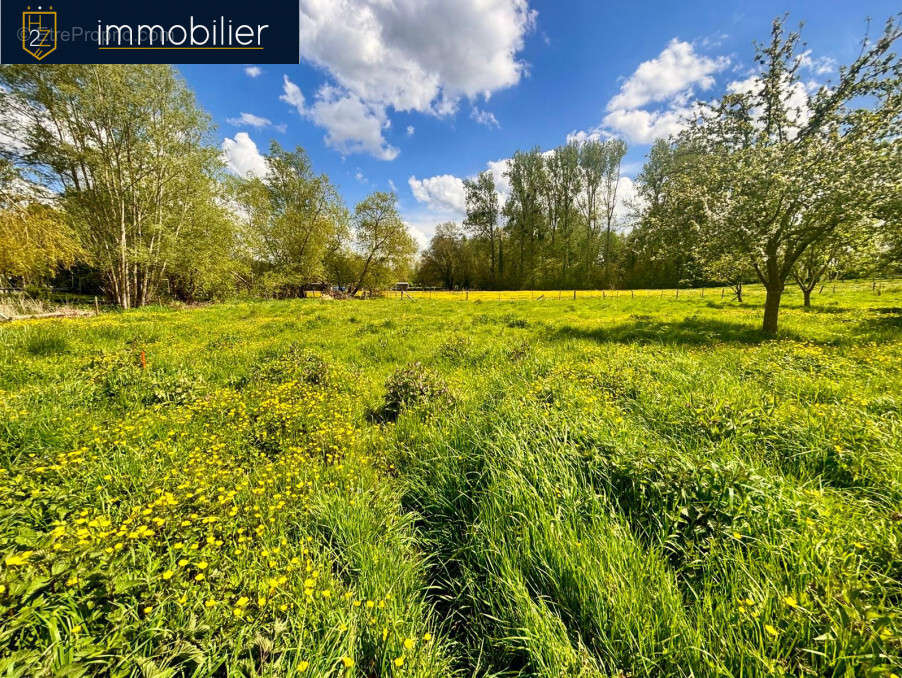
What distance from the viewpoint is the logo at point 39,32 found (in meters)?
15.2

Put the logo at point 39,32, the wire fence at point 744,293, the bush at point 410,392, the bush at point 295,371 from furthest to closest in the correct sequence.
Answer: the wire fence at point 744,293 < the logo at point 39,32 < the bush at point 295,371 < the bush at point 410,392

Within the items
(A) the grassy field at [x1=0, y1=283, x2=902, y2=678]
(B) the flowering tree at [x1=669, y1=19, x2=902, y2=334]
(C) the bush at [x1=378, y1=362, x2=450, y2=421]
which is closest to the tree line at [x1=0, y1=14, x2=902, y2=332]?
(B) the flowering tree at [x1=669, y1=19, x2=902, y2=334]

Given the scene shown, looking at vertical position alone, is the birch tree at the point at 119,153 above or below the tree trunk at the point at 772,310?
above

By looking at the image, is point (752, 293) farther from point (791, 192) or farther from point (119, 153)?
point (119, 153)

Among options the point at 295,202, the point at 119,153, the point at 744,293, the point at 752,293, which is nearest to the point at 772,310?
→ the point at 752,293

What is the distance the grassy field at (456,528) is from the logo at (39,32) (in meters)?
22.8

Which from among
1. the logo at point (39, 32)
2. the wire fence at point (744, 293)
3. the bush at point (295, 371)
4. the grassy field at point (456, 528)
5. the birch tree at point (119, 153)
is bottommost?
the grassy field at point (456, 528)

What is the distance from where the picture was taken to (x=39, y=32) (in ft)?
52.1

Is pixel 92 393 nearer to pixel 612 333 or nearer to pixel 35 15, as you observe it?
pixel 612 333

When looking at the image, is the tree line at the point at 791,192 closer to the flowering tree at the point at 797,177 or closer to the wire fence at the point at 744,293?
the flowering tree at the point at 797,177

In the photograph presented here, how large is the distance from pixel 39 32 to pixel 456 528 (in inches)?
1202

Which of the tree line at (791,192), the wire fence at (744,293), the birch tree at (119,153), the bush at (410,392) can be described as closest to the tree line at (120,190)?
the birch tree at (119,153)

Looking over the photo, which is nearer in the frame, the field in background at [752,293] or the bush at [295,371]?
the bush at [295,371]

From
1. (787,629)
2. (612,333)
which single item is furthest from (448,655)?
(612,333)
